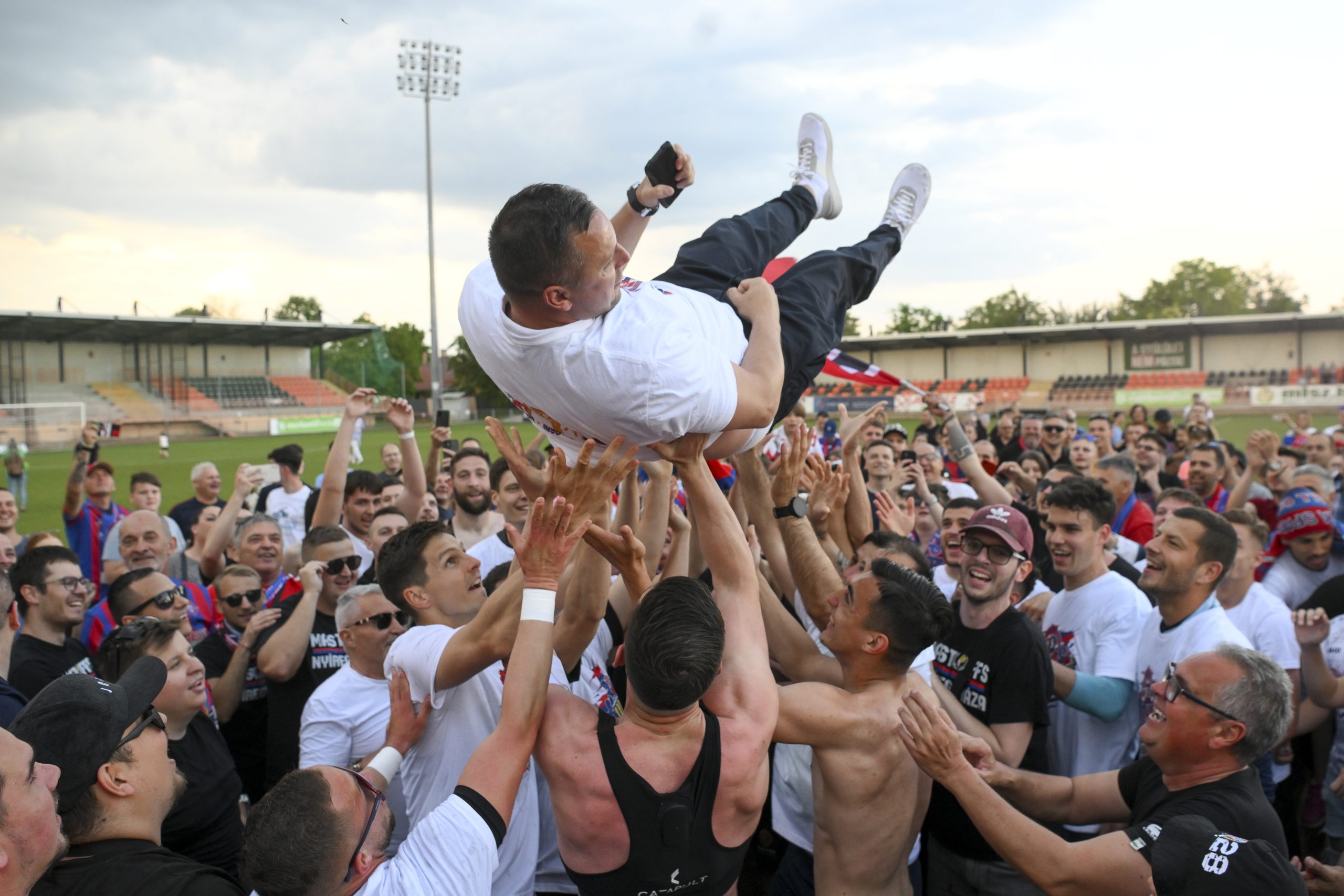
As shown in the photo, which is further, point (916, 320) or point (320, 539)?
point (916, 320)

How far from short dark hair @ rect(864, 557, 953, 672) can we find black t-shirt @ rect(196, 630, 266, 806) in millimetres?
3117

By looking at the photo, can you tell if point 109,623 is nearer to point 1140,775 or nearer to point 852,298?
point 852,298

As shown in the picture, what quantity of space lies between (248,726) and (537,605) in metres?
2.89

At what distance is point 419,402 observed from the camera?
2410 inches

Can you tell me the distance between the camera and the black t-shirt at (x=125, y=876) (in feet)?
6.95

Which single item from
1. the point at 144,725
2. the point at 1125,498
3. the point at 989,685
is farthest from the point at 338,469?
the point at 1125,498

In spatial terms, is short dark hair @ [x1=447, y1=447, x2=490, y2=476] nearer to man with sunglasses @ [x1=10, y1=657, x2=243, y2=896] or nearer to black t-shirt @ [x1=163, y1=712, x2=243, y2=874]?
black t-shirt @ [x1=163, y1=712, x2=243, y2=874]

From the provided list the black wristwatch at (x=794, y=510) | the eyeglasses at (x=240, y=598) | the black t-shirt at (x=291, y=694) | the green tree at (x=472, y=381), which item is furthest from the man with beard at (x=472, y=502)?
the green tree at (x=472, y=381)

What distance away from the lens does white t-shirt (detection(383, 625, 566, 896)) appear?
2.83 metres

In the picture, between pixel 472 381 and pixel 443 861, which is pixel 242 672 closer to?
pixel 443 861

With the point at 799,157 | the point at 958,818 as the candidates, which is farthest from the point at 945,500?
the point at 958,818

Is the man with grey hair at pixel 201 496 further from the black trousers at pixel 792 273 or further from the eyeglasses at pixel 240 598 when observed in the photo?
the black trousers at pixel 792 273

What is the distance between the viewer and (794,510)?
11.5 ft

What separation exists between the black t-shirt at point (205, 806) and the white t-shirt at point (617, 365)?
1.94 metres
